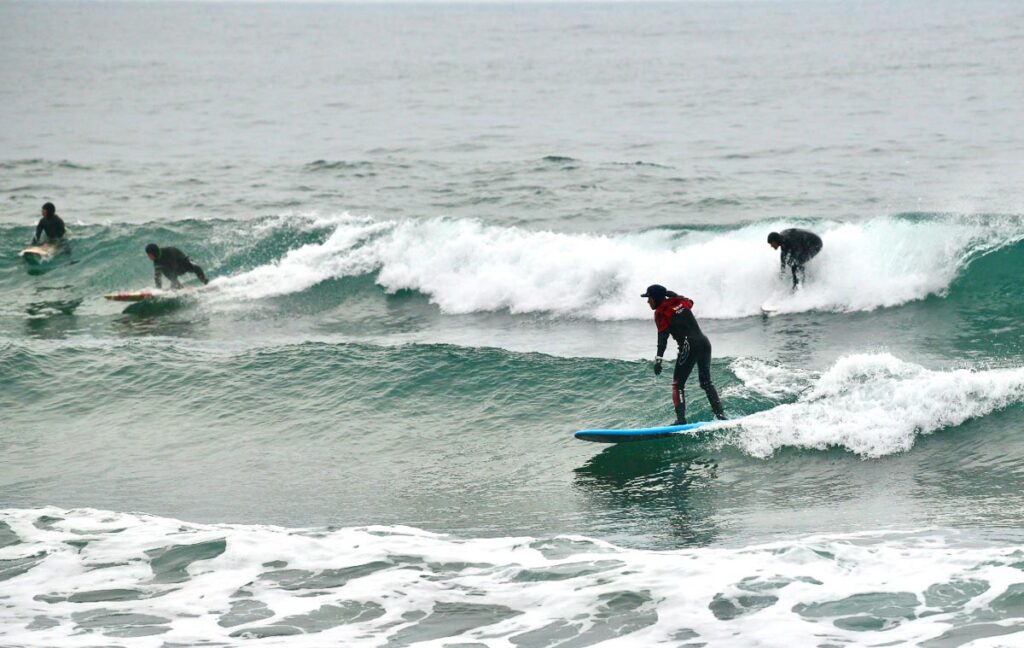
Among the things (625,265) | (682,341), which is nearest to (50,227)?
(625,265)

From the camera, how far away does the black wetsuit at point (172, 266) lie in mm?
20594

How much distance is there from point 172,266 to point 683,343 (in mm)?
11554

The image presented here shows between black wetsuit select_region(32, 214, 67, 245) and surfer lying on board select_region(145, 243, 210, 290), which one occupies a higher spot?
black wetsuit select_region(32, 214, 67, 245)

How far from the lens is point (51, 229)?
Answer: 76.9ft

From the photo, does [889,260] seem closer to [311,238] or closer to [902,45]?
[311,238]

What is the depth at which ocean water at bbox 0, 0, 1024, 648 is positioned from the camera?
869cm

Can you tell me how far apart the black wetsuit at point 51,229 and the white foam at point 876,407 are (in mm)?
16115

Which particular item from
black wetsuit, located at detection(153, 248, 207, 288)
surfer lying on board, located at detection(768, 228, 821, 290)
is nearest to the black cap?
surfer lying on board, located at detection(768, 228, 821, 290)

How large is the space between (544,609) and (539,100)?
4255 centimetres

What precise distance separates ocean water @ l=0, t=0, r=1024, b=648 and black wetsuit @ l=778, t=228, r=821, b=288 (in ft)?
1.70

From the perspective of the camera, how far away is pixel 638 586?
28.5 feet

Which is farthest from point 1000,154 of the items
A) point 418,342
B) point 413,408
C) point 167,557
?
point 167,557

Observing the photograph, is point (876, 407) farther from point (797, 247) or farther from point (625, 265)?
point (625, 265)

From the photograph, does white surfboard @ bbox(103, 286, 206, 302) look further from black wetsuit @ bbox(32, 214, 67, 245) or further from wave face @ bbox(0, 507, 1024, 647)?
wave face @ bbox(0, 507, 1024, 647)
